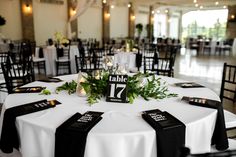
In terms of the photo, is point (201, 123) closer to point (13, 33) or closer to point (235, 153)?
point (235, 153)

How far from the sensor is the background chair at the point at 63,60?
7.17 m

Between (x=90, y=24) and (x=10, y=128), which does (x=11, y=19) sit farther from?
(x=10, y=128)

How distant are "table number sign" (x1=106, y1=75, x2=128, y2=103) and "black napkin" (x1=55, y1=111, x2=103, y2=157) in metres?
0.44

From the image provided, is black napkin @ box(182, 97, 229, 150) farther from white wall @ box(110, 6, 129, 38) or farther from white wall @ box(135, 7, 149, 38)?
white wall @ box(135, 7, 149, 38)

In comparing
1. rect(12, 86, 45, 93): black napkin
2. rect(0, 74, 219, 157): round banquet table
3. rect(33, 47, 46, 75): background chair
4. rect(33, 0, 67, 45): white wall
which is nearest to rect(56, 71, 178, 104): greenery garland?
rect(0, 74, 219, 157): round banquet table

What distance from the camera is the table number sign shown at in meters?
1.94

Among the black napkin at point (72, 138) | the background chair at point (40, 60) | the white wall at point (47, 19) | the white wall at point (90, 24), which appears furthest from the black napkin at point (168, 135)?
the white wall at point (90, 24)

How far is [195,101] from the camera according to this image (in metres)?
1.98

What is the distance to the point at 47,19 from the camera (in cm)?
1107

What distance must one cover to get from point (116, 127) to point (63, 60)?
19.5 ft

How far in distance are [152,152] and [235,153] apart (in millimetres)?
673

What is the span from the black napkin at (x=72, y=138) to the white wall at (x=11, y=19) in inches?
375

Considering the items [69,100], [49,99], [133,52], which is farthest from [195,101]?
[133,52]

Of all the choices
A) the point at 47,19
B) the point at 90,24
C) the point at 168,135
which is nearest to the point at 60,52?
the point at 47,19
